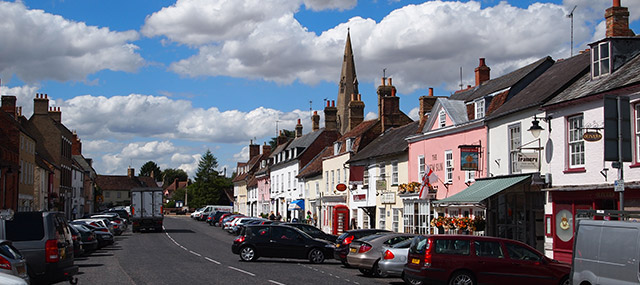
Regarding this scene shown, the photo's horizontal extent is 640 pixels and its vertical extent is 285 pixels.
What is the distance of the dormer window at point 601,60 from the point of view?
75.0 feet

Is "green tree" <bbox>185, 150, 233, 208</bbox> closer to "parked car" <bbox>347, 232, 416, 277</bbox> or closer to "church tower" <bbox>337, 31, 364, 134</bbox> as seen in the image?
"church tower" <bbox>337, 31, 364, 134</bbox>

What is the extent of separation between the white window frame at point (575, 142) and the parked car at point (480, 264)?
20.5ft

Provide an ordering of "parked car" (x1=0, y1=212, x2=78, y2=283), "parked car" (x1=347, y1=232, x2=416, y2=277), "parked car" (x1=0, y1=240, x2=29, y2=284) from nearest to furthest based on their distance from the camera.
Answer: "parked car" (x1=0, y1=240, x2=29, y2=284) < "parked car" (x1=0, y1=212, x2=78, y2=283) < "parked car" (x1=347, y1=232, x2=416, y2=277)

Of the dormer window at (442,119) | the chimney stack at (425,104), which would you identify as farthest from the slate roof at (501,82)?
the chimney stack at (425,104)

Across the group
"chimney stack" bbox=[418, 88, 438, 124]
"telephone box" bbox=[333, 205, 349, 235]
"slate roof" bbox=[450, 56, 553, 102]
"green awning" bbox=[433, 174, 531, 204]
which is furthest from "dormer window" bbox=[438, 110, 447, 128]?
"telephone box" bbox=[333, 205, 349, 235]

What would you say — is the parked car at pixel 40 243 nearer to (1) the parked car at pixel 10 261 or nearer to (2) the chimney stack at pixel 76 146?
(1) the parked car at pixel 10 261

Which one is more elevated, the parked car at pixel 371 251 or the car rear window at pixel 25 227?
the car rear window at pixel 25 227

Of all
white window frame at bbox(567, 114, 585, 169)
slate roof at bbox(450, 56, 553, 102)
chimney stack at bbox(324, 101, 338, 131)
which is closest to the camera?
white window frame at bbox(567, 114, 585, 169)

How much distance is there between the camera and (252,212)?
88250mm

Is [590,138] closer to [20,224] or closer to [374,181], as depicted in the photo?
[20,224]

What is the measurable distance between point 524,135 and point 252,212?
2581 inches

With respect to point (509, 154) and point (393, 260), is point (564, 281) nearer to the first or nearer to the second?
point (393, 260)

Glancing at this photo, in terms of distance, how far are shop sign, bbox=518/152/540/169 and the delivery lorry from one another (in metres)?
34.2

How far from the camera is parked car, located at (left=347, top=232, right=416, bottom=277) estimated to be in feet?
69.3
